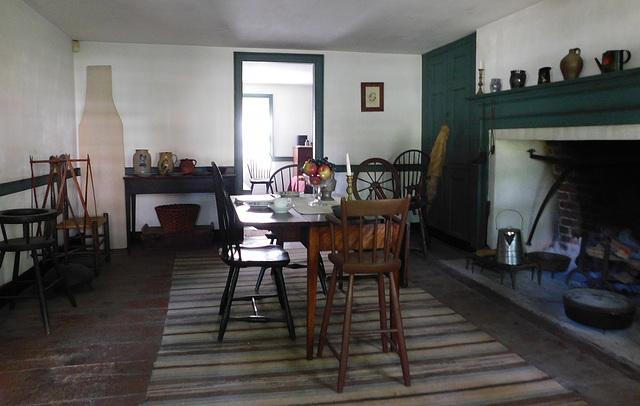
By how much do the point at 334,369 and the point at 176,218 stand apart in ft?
11.3

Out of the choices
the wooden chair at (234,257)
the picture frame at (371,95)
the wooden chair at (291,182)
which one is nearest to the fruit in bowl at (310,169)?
the wooden chair at (234,257)

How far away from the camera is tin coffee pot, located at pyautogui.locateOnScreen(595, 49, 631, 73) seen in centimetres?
330

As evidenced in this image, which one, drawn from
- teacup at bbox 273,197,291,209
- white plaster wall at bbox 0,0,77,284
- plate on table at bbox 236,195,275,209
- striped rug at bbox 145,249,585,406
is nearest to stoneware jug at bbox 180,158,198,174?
white plaster wall at bbox 0,0,77,284

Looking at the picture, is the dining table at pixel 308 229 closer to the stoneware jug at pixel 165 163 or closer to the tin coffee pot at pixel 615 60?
the tin coffee pot at pixel 615 60

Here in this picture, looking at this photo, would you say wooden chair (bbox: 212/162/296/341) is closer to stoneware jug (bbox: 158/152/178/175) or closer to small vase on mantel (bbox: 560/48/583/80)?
small vase on mantel (bbox: 560/48/583/80)

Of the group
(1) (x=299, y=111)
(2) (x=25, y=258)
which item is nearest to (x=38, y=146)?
(2) (x=25, y=258)

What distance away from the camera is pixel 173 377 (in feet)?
8.54

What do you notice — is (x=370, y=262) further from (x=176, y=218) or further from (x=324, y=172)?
(x=176, y=218)

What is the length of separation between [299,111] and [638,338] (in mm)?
8382

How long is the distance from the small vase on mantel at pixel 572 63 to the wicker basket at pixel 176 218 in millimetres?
3917

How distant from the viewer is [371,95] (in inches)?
256

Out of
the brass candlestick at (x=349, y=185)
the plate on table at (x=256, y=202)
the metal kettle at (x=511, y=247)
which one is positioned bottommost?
the metal kettle at (x=511, y=247)

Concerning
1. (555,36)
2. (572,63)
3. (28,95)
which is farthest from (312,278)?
(28,95)

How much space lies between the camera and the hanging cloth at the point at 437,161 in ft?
18.2
